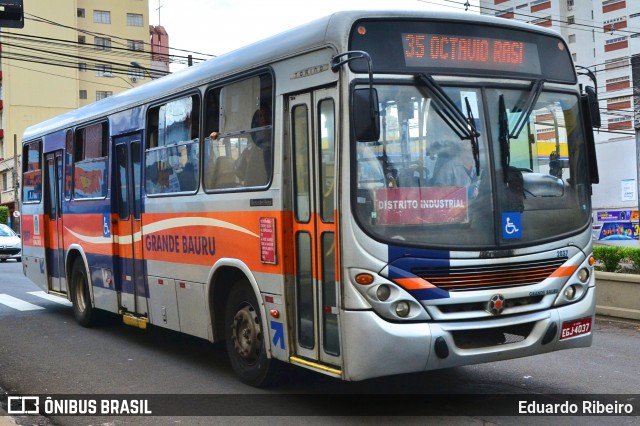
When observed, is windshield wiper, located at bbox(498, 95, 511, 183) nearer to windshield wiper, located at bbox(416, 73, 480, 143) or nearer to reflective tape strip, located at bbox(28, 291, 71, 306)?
windshield wiper, located at bbox(416, 73, 480, 143)

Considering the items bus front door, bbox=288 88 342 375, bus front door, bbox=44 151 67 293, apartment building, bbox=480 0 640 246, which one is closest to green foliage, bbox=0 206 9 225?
apartment building, bbox=480 0 640 246

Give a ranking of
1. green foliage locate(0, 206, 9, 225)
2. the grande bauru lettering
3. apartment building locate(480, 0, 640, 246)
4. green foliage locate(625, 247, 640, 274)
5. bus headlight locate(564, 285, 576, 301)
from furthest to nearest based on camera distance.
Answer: apartment building locate(480, 0, 640, 246)
green foliage locate(0, 206, 9, 225)
green foliage locate(625, 247, 640, 274)
the grande bauru lettering
bus headlight locate(564, 285, 576, 301)

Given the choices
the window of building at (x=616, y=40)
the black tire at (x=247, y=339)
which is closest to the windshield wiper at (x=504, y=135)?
the black tire at (x=247, y=339)

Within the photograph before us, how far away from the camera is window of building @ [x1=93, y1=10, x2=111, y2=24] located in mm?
79250

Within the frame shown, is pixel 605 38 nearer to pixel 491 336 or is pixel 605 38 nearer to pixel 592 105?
pixel 592 105

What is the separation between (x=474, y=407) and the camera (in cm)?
Answer: 698

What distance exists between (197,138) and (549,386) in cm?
426

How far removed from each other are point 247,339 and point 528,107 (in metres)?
3.34

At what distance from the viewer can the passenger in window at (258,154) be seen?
7.48m

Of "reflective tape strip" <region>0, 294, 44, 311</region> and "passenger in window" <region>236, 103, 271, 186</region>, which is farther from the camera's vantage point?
"reflective tape strip" <region>0, 294, 44, 311</region>

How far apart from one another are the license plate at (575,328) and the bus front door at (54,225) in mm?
8499

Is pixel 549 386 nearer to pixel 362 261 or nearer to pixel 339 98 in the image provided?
pixel 362 261

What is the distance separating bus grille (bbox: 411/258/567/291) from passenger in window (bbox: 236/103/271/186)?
1.91 metres

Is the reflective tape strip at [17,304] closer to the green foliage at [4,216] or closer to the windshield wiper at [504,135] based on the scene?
the windshield wiper at [504,135]
